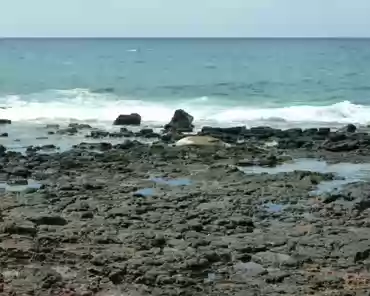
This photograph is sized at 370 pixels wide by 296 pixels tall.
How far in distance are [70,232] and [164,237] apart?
5.17 feet

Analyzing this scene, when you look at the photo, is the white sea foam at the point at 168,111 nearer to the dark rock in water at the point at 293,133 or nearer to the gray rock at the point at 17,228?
the dark rock in water at the point at 293,133

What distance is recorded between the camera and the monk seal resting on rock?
2219cm

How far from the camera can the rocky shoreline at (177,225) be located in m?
10.0

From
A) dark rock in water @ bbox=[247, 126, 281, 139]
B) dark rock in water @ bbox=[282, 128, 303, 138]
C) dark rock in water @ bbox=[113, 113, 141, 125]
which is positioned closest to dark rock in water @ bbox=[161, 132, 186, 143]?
dark rock in water @ bbox=[247, 126, 281, 139]

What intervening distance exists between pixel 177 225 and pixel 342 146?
1019 centimetres

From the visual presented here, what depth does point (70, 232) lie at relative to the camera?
12.2m

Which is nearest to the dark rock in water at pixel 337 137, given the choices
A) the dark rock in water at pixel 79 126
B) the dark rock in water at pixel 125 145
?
the dark rock in water at pixel 125 145

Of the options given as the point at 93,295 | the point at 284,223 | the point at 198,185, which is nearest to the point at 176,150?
the point at 198,185

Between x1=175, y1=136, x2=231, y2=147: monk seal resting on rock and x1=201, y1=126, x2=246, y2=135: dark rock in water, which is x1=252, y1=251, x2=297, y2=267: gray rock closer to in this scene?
x1=175, y1=136, x2=231, y2=147: monk seal resting on rock

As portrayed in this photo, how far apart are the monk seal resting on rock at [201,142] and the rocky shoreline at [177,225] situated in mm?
981

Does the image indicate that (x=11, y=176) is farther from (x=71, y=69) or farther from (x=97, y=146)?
(x=71, y=69)

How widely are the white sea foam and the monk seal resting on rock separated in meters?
7.70

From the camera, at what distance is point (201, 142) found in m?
22.3

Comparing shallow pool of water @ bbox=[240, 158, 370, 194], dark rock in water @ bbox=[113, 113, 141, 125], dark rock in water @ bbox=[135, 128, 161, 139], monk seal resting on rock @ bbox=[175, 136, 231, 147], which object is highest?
dark rock in water @ bbox=[113, 113, 141, 125]
